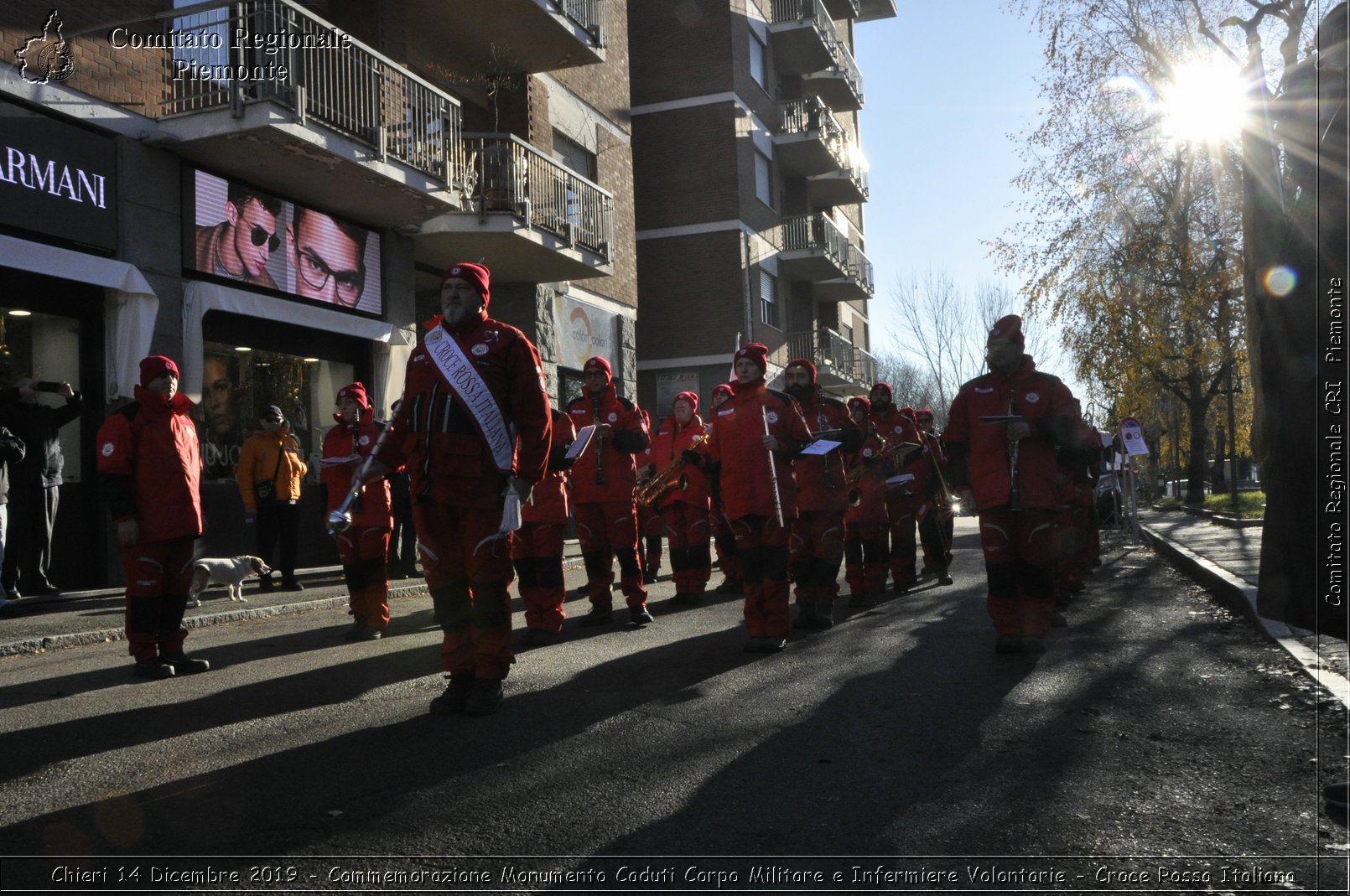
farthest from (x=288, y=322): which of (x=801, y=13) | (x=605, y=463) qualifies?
(x=801, y=13)

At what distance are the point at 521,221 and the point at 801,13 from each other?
862 inches

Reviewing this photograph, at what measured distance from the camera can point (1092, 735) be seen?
4.82 meters

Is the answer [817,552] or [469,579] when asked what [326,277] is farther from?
[469,579]

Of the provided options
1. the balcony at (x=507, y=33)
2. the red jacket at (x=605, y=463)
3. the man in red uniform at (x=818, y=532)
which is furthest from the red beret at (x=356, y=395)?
the balcony at (x=507, y=33)

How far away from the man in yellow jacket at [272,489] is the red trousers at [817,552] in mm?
6263

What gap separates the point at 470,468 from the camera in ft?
18.0

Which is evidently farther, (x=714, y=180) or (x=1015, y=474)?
(x=714, y=180)

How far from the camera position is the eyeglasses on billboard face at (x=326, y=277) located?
604 inches

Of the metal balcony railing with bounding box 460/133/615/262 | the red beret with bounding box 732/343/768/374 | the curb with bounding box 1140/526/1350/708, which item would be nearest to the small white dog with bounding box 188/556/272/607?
the red beret with bounding box 732/343/768/374

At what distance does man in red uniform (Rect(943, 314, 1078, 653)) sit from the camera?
7090mm

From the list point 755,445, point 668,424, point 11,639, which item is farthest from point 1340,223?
point 668,424

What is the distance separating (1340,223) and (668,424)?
35.8ft

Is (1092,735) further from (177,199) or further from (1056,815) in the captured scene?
(177,199)

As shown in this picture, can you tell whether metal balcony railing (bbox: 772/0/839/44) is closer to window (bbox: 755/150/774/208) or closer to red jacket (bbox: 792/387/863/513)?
window (bbox: 755/150/774/208)
